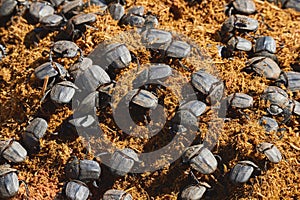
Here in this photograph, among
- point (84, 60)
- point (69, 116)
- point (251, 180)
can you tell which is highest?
point (84, 60)

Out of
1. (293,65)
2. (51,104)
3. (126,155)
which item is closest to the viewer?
(126,155)

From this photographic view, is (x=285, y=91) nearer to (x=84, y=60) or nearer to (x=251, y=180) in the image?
(x=251, y=180)

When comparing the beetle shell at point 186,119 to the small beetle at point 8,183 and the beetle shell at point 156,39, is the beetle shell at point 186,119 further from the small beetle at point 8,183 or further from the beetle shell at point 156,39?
the small beetle at point 8,183

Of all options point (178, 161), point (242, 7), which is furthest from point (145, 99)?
point (242, 7)

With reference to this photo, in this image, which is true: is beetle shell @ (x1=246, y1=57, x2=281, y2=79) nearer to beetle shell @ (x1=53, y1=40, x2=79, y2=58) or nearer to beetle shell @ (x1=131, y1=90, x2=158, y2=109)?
beetle shell @ (x1=131, y1=90, x2=158, y2=109)

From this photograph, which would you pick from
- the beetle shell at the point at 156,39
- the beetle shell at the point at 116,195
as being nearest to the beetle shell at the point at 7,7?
the beetle shell at the point at 156,39

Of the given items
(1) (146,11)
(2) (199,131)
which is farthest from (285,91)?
(1) (146,11)
